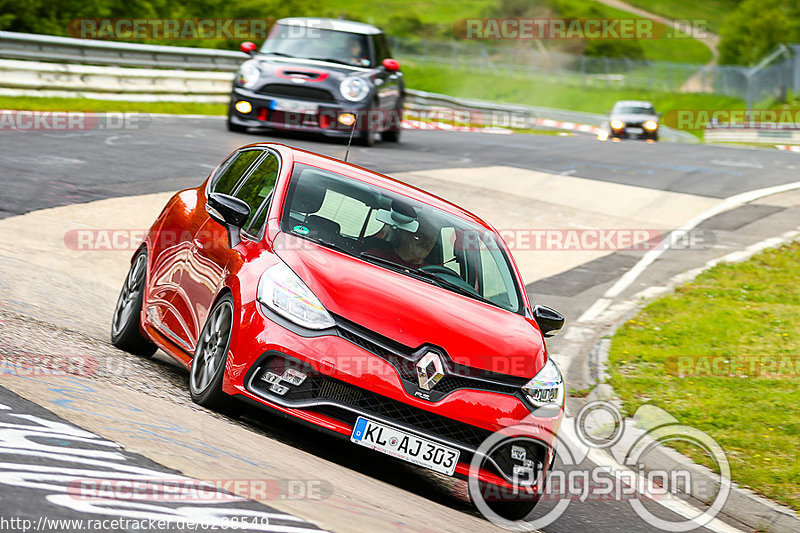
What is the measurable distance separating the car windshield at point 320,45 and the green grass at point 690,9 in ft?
409

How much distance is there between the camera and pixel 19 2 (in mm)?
29734

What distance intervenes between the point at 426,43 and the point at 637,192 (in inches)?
2223

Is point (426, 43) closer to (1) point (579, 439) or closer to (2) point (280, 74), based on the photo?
(2) point (280, 74)

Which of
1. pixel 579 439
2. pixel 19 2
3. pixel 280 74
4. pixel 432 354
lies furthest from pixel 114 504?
pixel 19 2

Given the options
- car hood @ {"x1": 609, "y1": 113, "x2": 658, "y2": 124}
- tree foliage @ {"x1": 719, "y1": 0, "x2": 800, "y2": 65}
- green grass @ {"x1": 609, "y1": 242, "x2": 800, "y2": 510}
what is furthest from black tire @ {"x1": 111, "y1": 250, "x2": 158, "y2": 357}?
tree foliage @ {"x1": 719, "y1": 0, "x2": 800, "y2": 65}

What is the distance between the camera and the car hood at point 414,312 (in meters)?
5.80

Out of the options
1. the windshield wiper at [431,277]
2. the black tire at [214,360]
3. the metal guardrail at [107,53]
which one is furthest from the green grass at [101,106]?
the windshield wiper at [431,277]

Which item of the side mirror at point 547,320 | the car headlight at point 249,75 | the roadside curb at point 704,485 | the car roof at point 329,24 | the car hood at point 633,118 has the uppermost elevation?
the car roof at point 329,24

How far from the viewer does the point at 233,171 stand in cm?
769

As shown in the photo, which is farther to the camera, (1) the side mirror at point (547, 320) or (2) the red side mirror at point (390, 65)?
(2) the red side mirror at point (390, 65)

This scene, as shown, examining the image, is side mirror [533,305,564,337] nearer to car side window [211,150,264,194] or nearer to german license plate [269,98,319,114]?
car side window [211,150,264,194]

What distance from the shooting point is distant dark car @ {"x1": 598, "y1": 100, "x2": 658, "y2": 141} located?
35.0 meters

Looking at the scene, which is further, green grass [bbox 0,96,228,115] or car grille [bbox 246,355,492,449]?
green grass [bbox 0,96,228,115]

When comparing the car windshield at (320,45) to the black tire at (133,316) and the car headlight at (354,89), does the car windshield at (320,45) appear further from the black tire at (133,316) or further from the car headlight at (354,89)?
the black tire at (133,316)
